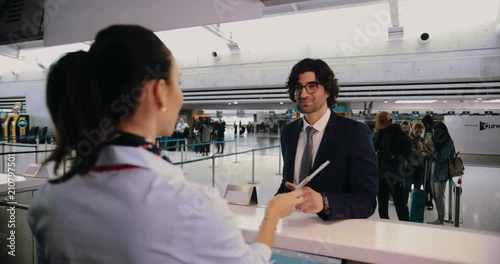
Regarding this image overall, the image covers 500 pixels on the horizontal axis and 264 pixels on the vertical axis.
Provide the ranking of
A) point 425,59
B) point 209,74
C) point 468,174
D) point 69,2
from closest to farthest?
point 69,2 → point 425,59 → point 468,174 → point 209,74

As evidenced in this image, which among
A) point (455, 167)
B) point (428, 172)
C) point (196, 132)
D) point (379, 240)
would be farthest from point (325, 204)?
point (196, 132)

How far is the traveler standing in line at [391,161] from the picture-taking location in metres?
4.12

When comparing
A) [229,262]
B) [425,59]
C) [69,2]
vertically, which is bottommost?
[229,262]

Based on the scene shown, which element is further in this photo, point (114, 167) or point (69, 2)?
point (69, 2)

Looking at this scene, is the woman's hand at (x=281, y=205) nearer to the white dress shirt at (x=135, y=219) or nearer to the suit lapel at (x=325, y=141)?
the white dress shirt at (x=135, y=219)

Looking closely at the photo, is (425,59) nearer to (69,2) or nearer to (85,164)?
(69,2)

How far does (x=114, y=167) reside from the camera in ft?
1.75

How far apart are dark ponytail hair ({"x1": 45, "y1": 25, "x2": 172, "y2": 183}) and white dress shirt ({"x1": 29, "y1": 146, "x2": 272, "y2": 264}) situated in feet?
0.19

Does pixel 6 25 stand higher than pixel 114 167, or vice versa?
pixel 6 25

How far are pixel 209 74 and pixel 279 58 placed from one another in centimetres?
243

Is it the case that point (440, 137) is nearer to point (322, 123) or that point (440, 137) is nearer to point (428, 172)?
point (428, 172)

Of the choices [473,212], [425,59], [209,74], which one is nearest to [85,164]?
[473,212]

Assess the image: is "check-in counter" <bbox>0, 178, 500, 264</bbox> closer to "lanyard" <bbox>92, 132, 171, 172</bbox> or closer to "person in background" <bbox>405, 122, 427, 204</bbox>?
"lanyard" <bbox>92, 132, 171, 172</bbox>

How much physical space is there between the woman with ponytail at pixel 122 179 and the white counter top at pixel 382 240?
0.45m
